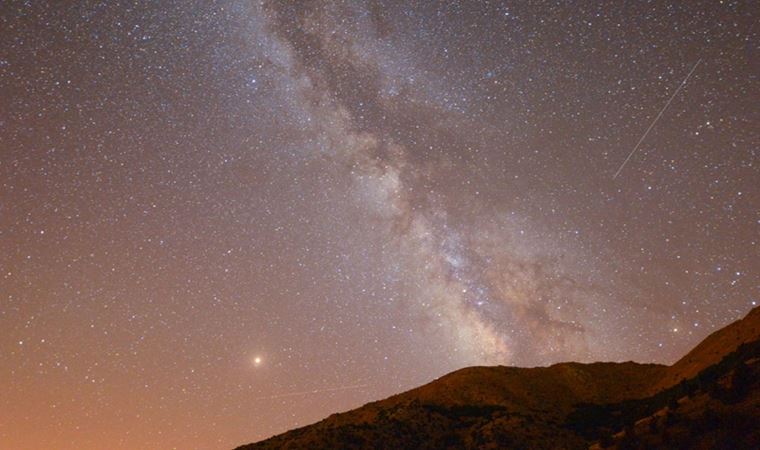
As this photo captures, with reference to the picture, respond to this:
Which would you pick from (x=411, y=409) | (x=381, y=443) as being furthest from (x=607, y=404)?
(x=381, y=443)

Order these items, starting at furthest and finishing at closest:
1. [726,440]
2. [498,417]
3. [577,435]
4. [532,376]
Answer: [532,376] < [498,417] < [577,435] < [726,440]

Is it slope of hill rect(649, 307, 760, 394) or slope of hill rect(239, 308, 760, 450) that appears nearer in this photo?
slope of hill rect(239, 308, 760, 450)

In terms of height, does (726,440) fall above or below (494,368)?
below

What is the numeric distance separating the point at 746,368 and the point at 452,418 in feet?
73.5

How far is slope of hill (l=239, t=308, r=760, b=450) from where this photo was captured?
19.5m

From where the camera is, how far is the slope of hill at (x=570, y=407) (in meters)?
19.5

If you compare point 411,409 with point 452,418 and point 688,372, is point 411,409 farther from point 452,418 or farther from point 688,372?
point 688,372

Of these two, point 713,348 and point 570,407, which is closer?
point 713,348

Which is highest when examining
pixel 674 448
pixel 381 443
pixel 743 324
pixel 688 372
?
pixel 743 324

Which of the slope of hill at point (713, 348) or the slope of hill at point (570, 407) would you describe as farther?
the slope of hill at point (713, 348)

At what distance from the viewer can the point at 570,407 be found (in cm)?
4144

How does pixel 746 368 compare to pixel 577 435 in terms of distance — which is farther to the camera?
pixel 577 435

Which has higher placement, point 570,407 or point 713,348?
point 713,348

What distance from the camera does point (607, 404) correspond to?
41688 mm
